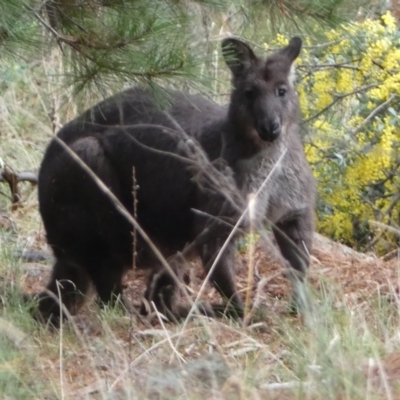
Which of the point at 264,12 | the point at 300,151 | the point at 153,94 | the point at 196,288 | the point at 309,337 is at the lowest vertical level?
the point at 196,288

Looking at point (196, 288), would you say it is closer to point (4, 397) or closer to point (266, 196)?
point (266, 196)

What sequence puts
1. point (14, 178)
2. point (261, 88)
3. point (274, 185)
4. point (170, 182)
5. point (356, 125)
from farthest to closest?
point (14, 178)
point (356, 125)
point (170, 182)
point (274, 185)
point (261, 88)

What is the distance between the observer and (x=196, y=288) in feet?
18.6

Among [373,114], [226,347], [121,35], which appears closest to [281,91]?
[121,35]

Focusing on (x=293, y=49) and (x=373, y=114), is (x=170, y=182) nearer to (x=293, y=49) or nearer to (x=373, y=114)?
(x=293, y=49)

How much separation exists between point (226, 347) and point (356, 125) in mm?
2835

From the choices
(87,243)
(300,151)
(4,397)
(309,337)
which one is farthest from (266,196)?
(4,397)

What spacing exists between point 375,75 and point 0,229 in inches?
103

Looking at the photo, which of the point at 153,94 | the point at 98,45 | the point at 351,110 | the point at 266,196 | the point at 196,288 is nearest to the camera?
the point at 98,45

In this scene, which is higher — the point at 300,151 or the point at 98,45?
the point at 98,45

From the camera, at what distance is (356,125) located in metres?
6.33

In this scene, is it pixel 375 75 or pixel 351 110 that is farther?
pixel 351 110

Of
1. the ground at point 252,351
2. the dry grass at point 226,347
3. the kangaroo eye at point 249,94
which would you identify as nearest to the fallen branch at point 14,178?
the dry grass at point 226,347

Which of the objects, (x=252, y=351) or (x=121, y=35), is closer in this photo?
(x=252, y=351)
